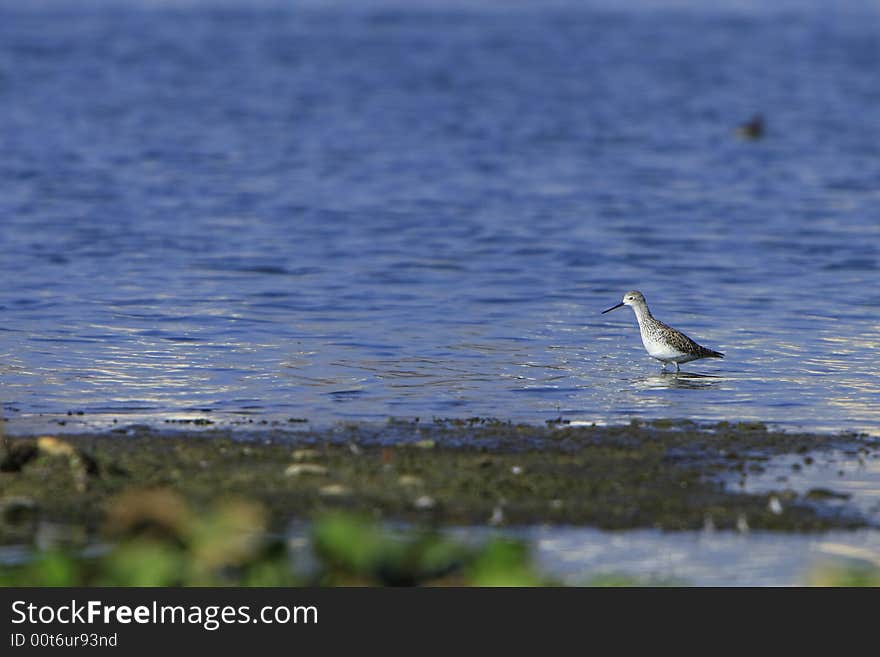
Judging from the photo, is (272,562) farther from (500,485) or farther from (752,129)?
(752,129)

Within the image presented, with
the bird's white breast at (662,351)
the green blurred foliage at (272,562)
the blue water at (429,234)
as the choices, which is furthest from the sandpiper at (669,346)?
the green blurred foliage at (272,562)

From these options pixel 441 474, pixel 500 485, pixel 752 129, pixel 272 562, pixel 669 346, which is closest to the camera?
pixel 272 562

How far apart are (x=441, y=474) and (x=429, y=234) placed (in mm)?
14510

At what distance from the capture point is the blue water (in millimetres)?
14211

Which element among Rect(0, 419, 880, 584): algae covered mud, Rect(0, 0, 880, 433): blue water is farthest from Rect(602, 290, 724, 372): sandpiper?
Rect(0, 419, 880, 584): algae covered mud

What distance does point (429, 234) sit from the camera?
24828mm

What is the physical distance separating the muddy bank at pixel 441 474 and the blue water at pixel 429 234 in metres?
1.05

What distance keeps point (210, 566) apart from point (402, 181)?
79.7ft

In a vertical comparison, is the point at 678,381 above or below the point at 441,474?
above

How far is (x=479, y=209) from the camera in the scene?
90.2 feet

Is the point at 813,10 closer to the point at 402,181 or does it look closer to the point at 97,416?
the point at 402,181

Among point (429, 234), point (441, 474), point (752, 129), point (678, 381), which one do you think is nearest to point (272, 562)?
point (441, 474)

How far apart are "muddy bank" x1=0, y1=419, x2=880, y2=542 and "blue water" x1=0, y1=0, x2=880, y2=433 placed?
105cm

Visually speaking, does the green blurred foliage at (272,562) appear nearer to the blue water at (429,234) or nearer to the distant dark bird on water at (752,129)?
the blue water at (429,234)
